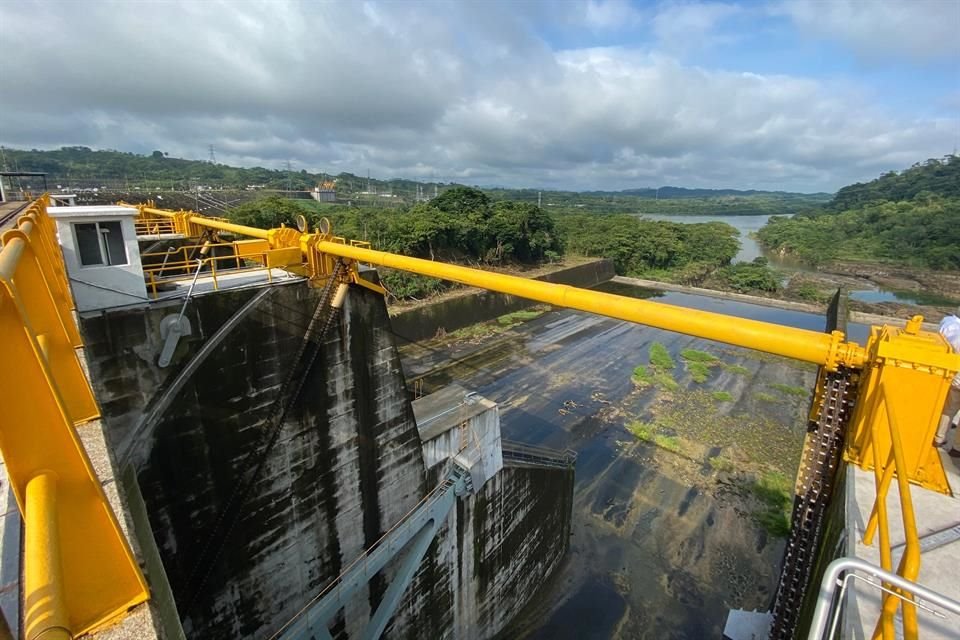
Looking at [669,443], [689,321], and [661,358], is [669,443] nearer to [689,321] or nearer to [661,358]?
[661,358]

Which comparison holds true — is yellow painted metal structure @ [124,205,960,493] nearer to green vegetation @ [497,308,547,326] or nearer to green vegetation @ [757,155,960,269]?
green vegetation @ [497,308,547,326]

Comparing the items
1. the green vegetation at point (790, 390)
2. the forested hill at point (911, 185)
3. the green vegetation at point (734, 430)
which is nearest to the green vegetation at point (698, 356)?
the green vegetation at point (790, 390)

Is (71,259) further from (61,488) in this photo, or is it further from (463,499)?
(463,499)

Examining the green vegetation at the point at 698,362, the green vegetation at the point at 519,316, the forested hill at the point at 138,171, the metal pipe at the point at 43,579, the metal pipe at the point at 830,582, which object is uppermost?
the forested hill at the point at 138,171

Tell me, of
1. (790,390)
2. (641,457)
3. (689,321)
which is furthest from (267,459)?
(790,390)

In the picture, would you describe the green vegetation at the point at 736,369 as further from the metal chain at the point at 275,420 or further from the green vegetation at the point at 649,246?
the metal chain at the point at 275,420

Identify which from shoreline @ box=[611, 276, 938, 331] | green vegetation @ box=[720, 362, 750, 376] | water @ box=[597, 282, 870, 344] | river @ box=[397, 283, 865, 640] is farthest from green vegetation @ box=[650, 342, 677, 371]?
shoreline @ box=[611, 276, 938, 331]

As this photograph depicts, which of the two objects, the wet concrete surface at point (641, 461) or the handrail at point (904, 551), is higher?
the handrail at point (904, 551)
